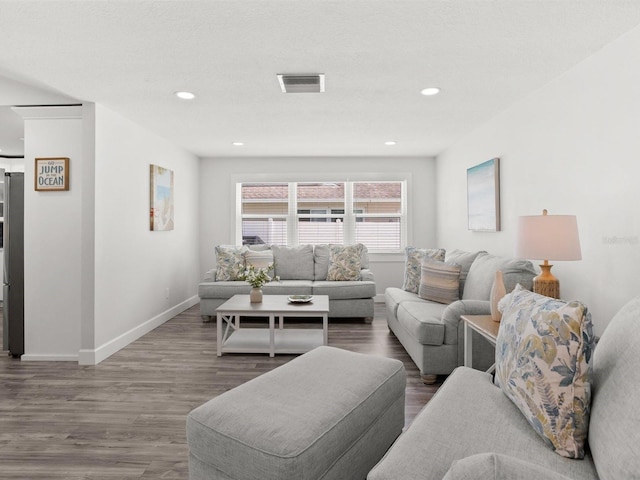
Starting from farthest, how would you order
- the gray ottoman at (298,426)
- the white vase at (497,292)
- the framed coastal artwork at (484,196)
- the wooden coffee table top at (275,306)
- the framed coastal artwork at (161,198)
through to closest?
the framed coastal artwork at (161,198) → the framed coastal artwork at (484,196) → the wooden coffee table top at (275,306) → the white vase at (497,292) → the gray ottoman at (298,426)

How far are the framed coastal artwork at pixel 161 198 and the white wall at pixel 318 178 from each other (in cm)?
124

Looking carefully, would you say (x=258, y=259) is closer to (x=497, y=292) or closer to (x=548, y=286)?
(x=497, y=292)

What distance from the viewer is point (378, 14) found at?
2.10 m

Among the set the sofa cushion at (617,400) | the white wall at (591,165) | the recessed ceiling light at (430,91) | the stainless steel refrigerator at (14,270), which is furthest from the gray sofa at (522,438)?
the stainless steel refrigerator at (14,270)

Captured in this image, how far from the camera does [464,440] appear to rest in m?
1.26

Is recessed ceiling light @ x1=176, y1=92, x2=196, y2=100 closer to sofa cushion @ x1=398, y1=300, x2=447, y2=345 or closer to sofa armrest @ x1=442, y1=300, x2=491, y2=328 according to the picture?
sofa cushion @ x1=398, y1=300, x2=447, y2=345

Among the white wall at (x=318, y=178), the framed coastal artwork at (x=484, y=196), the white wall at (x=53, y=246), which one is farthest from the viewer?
the white wall at (x=318, y=178)

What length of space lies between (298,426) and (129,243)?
3.40 meters

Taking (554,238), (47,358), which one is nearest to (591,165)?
(554,238)

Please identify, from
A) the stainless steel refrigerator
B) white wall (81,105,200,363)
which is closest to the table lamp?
white wall (81,105,200,363)

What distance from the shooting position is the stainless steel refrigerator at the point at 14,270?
3.58 metres

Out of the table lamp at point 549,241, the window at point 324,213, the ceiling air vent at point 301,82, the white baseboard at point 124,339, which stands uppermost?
the ceiling air vent at point 301,82

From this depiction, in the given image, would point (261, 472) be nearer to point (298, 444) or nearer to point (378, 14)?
point (298, 444)

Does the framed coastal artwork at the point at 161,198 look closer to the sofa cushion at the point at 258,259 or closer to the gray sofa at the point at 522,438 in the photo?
the sofa cushion at the point at 258,259
